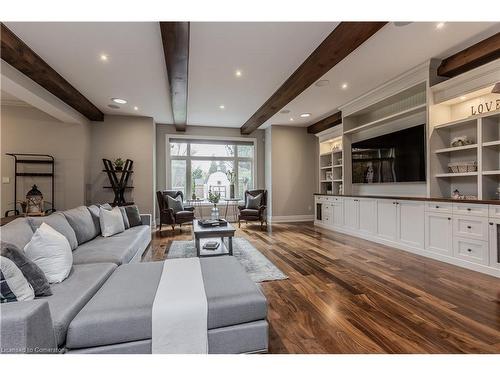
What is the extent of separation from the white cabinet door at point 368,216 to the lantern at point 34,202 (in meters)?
5.98

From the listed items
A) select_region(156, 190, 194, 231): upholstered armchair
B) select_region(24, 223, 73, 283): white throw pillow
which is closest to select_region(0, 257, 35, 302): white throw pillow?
select_region(24, 223, 73, 283): white throw pillow

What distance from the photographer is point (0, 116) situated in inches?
185

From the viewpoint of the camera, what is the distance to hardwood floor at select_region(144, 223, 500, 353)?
1613 millimetres

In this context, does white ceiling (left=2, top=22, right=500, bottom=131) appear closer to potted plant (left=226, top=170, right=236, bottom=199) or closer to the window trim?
the window trim

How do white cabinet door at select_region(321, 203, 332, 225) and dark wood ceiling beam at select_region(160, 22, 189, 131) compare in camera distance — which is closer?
dark wood ceiling beam at select_region(160, 22, 189, 131)

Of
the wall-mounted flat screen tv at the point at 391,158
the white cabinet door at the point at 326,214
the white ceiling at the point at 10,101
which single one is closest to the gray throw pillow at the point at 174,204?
the white ceiling at the point at 10,101

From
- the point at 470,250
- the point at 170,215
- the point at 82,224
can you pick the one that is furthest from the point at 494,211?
the point at 170,215

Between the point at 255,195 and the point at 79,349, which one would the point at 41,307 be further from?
the point at 255,195

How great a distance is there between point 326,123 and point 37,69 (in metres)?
5.62

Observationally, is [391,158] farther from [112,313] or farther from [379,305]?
[112,313]

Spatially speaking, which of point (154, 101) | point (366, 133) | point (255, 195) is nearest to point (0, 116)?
point (154, 101)

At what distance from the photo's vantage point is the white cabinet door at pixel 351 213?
4.91m

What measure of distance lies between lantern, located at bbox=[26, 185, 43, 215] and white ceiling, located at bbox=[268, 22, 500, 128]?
542 cm

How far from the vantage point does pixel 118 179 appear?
230 inches
